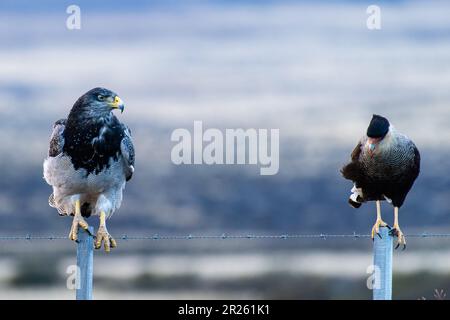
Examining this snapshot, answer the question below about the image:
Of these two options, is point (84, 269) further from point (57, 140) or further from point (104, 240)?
point (57, 140)

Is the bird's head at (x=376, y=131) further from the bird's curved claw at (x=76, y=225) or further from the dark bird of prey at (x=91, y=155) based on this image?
the bird's curved claw at (x=76, y=225)

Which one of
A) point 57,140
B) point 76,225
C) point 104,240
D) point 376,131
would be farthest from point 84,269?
point 376,131

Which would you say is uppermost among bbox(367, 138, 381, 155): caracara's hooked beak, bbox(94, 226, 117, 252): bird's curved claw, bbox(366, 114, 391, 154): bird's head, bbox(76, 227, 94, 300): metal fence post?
bbox(366, 114, 391, 154): bird's head

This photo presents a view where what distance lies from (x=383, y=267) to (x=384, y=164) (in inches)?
134

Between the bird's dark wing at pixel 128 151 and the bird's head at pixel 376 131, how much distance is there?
2.76 meters

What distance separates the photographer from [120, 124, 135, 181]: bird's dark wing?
11133mm

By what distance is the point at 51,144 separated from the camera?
1124cm

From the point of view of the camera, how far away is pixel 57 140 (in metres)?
11.2

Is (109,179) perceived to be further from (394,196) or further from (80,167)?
(394,196)

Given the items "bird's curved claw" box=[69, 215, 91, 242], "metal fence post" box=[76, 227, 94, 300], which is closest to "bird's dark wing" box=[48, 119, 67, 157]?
"bird's curved claw" box=[69, 215, 91, 242]

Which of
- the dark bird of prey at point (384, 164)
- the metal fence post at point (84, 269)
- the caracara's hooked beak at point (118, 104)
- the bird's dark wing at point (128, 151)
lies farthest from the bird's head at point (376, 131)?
the metal fence post at point (84, 269)

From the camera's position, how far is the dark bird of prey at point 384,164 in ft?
40.3

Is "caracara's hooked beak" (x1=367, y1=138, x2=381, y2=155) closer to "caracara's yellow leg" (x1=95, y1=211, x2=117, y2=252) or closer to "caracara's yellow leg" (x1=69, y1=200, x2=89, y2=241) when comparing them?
"caracara's yellow leg" (x1=95, y1=211, x2=117, y2=252)
